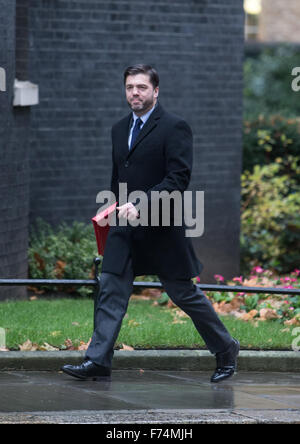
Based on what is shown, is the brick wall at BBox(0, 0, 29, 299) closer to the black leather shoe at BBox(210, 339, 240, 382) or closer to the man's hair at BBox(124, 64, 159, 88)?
the man's hair at BBox(124, 64, 159, 88)

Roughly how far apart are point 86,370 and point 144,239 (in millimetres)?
976

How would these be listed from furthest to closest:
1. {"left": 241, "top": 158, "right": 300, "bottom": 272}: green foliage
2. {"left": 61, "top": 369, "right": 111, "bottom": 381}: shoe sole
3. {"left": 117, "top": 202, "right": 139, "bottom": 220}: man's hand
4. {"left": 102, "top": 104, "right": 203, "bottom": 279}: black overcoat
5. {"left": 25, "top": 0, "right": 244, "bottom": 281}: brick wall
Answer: {"left": 241, "top": 158, "right": 300, "bottom": 272}: green foliage → {"left": 25, "top": 0, "right": 244, "bottom": 281}: brick wall → {"left": 61, "top": 369, "right": 111, "bottom": 381}: shoe sole → {"left": 102, "top": 104, "right": 203, "bottom": 279}: black overcoat → {"left": 117, "top": 202, "right": 139, "bottom": 220}: man's hand

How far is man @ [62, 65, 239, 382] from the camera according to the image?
7219mm

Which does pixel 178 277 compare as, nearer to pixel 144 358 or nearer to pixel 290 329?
pixel 144 358

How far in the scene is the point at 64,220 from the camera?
39.7 feet

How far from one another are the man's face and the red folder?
0.70 meters

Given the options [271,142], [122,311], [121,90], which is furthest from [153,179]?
[271,142]

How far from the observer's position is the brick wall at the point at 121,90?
11.8 m

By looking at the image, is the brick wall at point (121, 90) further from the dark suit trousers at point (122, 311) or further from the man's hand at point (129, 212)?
the man's hand at point (129, 212)

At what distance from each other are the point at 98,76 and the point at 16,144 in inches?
75.5

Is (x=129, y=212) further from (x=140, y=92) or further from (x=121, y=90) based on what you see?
(x=121, y=90)

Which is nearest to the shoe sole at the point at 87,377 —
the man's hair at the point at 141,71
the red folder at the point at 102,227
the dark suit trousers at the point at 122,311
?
the dark suit trousers at the point at 122,311

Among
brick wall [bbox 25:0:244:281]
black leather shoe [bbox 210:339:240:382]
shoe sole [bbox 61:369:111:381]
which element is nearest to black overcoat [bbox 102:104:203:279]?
black leather shoe [bbox 210:339:240:382]

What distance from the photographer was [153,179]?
285 inches
